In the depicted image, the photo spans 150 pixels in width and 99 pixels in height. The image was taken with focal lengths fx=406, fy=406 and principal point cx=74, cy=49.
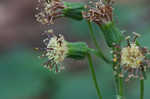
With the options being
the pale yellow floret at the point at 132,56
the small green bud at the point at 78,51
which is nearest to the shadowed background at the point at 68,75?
the small green bud at the point at 78,51

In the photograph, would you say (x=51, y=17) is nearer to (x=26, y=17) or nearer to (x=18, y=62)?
(x=18, y=62)

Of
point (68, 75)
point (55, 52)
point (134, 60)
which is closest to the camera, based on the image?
point (134, 60)

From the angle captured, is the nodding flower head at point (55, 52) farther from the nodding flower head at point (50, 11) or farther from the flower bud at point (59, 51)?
the nodding flower head at point (50, 11)

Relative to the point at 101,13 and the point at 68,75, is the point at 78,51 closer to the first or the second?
the point at 101,13

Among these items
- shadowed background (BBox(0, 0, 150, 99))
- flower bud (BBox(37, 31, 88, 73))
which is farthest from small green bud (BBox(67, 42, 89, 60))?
shadowed background (BBox(0, 0, 150, 99))

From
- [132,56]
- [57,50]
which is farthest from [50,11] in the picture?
[132,56]

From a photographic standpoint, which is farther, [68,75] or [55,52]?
[68,75]
